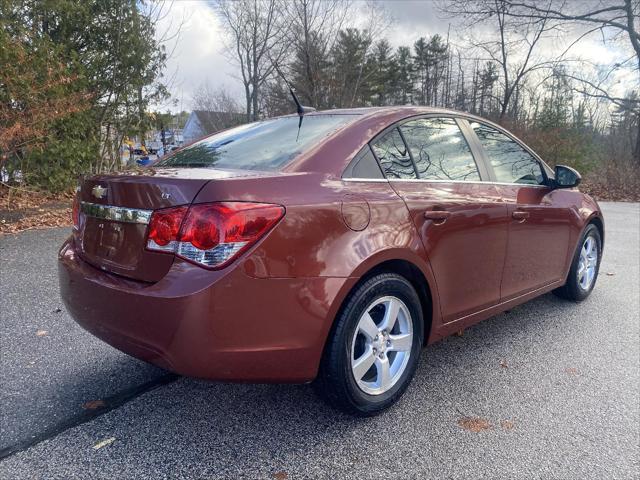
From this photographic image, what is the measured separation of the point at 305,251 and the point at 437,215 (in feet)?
3.07

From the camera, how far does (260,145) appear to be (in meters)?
2.62

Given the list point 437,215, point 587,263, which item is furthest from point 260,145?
point 587,263

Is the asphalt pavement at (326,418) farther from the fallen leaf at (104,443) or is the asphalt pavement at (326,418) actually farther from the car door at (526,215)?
the car door at (526,215)

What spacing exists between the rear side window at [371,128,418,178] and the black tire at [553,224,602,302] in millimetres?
2297

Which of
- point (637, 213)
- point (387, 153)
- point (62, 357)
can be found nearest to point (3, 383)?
point (62, 357)

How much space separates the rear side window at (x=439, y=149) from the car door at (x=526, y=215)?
0.77ft

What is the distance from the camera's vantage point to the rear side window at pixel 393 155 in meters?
2.50

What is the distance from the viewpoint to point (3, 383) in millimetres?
2637

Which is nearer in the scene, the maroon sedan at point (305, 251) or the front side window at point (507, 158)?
the maroon sedan at point (305, 251)

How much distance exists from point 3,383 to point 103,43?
31.3ft

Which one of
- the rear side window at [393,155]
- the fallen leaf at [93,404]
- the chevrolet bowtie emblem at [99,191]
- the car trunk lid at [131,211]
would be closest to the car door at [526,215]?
the rear side window at [393,155]

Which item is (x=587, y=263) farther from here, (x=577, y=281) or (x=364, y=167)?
(x=364, y=167)

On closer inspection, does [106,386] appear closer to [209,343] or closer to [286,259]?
[209,343]

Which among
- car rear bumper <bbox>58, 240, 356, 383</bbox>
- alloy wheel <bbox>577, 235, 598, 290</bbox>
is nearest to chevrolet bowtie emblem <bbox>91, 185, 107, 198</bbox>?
car rear bumper <bbox>58, 240, 356, 383</bbox>
